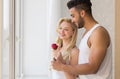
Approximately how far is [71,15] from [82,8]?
0.08 meters

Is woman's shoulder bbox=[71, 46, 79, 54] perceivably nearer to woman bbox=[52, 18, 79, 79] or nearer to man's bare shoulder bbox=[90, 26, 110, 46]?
woman bbox=[52, 18, 79, 79]

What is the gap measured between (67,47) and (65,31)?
0.32ft

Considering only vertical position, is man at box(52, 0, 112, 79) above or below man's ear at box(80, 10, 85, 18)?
below

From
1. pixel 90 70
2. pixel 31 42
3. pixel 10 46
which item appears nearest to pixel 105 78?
pixel 90 70

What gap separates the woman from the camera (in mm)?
1238

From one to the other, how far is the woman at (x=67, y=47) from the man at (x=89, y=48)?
3 cm

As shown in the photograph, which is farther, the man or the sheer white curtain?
the sheer white curtain

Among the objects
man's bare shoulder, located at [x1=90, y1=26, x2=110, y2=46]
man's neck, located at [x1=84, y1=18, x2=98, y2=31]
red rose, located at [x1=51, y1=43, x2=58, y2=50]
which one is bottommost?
red rose, located at [x1=51, y1=43, x2=58, y2=50]

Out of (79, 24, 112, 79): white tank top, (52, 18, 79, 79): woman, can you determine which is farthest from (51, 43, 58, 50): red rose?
(79, 24, 112, 79): white tank top

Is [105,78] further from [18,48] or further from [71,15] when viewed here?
[18,48]

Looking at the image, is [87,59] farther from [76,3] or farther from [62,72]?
[76,3]

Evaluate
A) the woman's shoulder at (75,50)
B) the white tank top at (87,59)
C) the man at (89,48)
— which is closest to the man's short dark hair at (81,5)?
the man at (89,48)

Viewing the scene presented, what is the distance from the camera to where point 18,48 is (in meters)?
1.45

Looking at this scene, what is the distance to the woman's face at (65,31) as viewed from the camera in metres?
1.24
